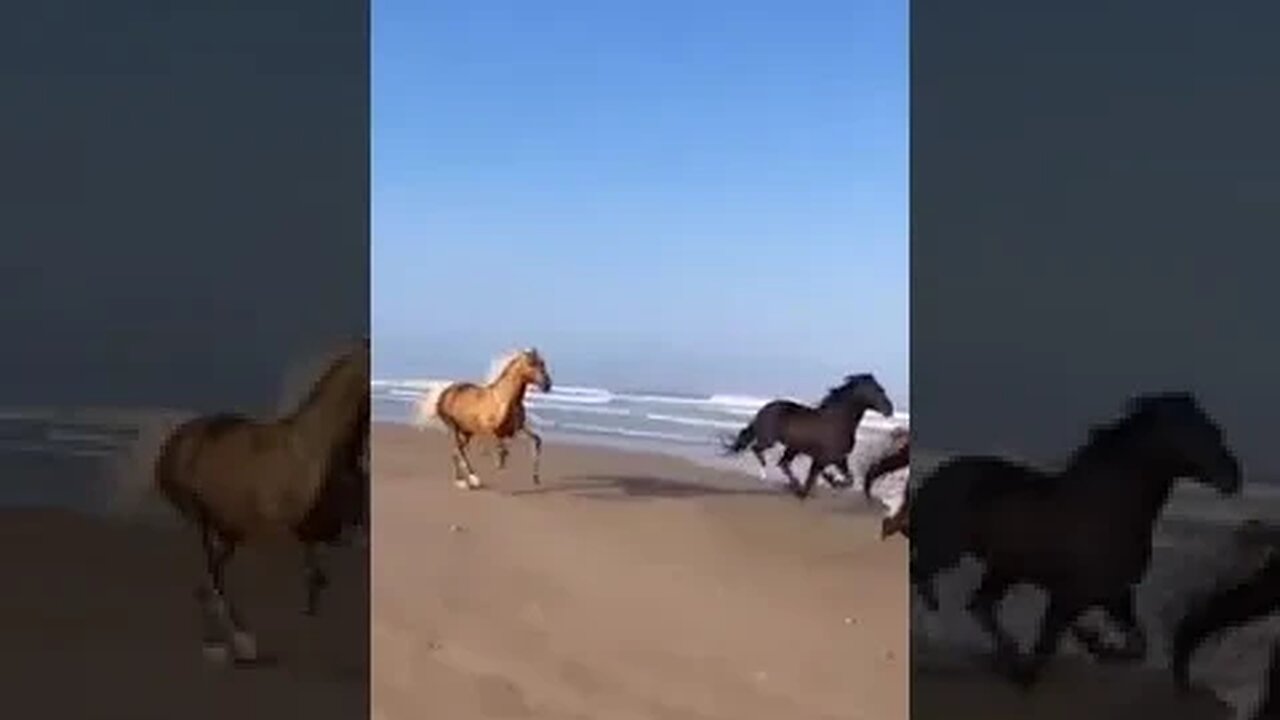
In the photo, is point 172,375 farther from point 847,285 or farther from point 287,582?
point 847,285

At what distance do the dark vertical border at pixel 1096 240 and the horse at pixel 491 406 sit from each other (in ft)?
3.58

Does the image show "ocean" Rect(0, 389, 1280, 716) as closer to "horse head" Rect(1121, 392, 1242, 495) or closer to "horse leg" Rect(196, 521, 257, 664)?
"horse head" Rect(1121, 392, 1242, 495)

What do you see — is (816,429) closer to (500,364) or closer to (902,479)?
(902,479)

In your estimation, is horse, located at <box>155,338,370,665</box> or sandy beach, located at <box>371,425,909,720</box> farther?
sandy beach, located at <box>371,425,909,720</box>

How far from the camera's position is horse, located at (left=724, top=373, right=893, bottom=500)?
13.8ft

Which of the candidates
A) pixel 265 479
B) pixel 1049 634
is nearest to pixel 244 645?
pixel 265 479

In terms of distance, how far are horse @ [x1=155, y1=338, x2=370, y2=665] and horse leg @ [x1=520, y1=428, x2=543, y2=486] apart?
2.41ft

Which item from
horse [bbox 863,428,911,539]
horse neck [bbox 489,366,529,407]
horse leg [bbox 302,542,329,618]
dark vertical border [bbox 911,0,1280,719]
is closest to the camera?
dark vertical border [bbox 911,0,1280,719]

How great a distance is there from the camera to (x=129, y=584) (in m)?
3.52

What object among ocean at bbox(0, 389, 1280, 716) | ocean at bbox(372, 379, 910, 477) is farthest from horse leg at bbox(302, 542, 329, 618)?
ocean at bbox(372, 379, 910, 477)

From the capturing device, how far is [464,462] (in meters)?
4.32

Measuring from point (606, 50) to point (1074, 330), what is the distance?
4.91ft

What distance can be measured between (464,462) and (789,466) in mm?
806

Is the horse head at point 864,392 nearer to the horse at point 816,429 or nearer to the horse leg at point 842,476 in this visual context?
the horse at point 816,429
